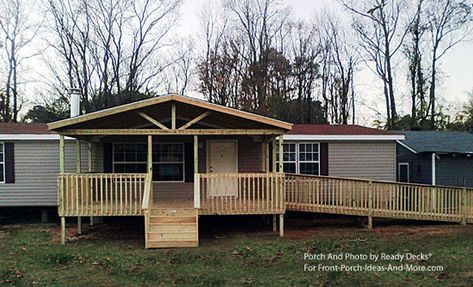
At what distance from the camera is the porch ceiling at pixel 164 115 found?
10000 millimetres

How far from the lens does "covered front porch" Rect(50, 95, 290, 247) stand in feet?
33.1


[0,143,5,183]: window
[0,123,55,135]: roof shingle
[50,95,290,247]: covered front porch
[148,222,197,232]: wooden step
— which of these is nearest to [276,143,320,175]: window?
[50,95,290,247]: covered front porch

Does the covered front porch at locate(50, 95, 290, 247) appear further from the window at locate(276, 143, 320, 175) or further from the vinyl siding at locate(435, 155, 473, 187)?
the vinyl siding at locate(435, 155, 473, 187)

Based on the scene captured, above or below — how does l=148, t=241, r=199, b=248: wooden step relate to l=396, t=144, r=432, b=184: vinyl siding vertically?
below

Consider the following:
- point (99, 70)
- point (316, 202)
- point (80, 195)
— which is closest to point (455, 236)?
point (316, 202)

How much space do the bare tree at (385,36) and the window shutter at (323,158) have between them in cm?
1621

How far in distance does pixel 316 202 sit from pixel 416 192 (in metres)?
2.78

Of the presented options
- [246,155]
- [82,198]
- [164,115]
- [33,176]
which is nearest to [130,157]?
[164,115]

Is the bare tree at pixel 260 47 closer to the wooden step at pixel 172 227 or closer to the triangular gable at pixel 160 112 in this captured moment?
the triangular gable at pixel 160 112

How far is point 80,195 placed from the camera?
34.0 ft

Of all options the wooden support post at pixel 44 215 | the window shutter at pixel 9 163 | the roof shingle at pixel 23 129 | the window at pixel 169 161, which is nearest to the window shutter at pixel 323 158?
the window at pixel 169 161

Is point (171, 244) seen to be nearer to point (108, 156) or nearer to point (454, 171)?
point (108, 156)

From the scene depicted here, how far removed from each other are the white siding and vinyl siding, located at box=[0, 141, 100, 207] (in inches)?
292

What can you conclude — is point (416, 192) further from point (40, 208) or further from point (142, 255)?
point (40, 208)
